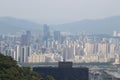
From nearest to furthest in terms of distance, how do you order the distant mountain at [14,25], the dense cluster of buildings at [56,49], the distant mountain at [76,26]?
the dense cluster of buildings at [56,49] → the distant mountain at [14,25] → the distant mountain at [76,26]

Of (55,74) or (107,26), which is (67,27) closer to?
(107,26)

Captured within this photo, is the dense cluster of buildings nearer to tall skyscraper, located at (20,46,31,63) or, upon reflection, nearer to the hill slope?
tall skyscraper, located at (20,46,31,63)

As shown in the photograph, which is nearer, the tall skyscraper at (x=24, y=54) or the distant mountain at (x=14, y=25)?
the tall skyscraper at (x=24, y=54)

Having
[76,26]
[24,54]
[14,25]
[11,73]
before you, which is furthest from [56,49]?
[11,73]

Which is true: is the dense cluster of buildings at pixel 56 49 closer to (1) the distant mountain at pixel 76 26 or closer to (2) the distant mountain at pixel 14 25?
(2) the distant mountain at pixel 14 25

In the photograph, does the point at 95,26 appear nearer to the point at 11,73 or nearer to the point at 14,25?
the point at 14,25

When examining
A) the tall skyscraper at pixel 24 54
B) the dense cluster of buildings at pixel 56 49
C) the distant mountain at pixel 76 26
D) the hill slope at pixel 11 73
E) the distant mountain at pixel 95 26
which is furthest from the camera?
the distant mountain at pixel 95 26

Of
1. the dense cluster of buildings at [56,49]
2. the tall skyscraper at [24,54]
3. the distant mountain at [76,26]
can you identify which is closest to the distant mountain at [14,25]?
the distant mountain at [76,26]
